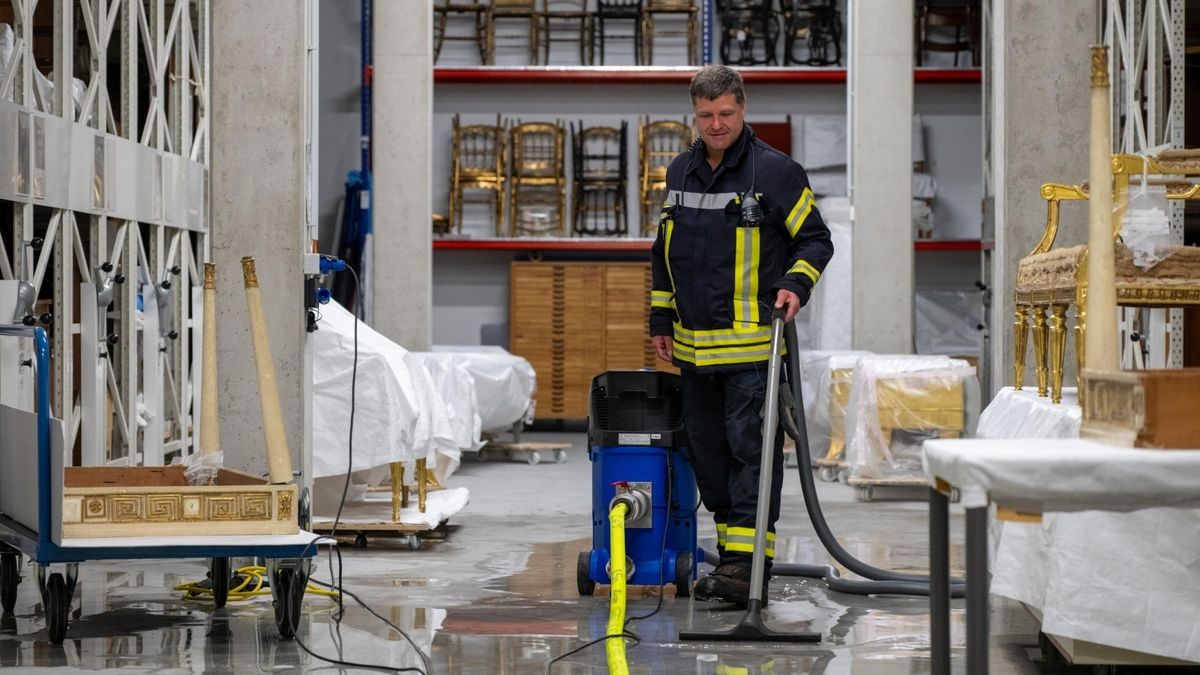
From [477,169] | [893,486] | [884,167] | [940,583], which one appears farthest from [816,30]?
[940,583]

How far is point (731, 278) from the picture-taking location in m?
5.26

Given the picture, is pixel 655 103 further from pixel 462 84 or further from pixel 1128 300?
pixel 1128 300

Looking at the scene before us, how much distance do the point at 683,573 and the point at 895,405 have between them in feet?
15.6

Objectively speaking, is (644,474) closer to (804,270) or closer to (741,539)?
(741,539)

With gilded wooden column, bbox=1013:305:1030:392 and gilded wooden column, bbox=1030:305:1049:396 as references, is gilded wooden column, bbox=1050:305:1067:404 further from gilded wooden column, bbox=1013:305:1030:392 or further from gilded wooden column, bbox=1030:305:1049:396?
gilded wooden column, bbox=1013:305:1030:392

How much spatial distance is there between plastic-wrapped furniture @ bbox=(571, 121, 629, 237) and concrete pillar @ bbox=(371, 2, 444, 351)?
14.6 ft

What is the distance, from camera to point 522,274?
16906 mm

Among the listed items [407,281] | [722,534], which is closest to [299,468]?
[722,534]

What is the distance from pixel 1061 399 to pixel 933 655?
187 centimetres

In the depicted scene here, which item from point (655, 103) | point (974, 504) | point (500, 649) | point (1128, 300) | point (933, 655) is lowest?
point (500, 649)

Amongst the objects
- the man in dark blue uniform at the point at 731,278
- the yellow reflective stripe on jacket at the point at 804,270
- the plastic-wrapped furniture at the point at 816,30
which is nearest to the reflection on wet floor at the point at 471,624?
the man in dark blue uniform at the point at 731,278

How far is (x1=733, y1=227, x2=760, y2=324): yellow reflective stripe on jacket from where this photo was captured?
525cm

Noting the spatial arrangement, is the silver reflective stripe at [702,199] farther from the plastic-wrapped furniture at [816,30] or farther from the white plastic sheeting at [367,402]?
the plastic-wrapped furniture at [816,30]

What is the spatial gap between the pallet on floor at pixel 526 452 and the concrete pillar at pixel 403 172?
1.14 metres
